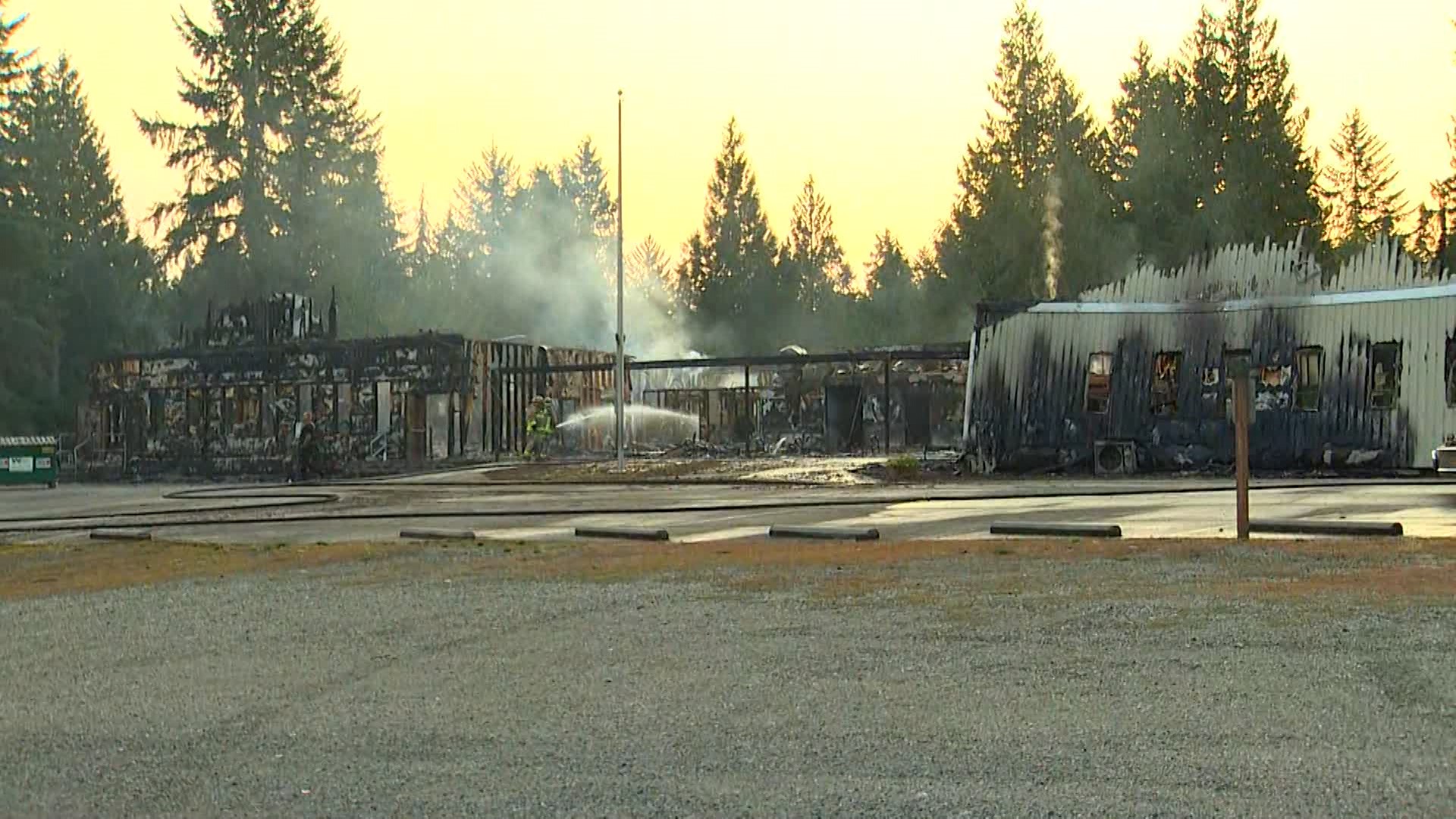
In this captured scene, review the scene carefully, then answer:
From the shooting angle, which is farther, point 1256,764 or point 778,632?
Result: point 778,632

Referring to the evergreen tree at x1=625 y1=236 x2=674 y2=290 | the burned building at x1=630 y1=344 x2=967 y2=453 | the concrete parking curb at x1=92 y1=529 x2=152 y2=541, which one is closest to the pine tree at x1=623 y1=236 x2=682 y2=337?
the evergreen tree at x1=625 y1=236 x2=674 y2=290

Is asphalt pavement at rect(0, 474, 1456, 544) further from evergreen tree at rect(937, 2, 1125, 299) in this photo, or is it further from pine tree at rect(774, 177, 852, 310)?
pine tree at rect(774, 177, 852, 310)

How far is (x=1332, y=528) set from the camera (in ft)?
46.2

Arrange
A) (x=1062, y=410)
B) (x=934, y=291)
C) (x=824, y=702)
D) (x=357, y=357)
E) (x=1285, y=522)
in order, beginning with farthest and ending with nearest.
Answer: (x=934, y=291) → (x=357, y=357) → (x=1062, y=410) → (x=1285, y=522) → (x=824, y=702)

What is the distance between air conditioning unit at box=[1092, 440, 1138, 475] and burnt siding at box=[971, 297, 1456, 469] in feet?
0.74

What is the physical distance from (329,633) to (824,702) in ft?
12.6

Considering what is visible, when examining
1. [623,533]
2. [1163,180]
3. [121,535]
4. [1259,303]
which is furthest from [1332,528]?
[1163,180]

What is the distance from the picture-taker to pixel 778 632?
28.2ft

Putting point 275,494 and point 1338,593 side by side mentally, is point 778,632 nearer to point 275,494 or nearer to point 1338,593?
point 1338,593

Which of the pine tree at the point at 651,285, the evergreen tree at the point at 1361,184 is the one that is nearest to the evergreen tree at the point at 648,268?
the pine tree at the point at 651,285

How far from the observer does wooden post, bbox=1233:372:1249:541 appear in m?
12.5

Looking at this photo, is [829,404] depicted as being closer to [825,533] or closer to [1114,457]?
[1114,457]

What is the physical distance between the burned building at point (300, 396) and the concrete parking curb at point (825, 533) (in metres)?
30.2

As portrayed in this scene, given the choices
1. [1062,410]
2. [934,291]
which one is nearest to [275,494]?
[1062,410]
